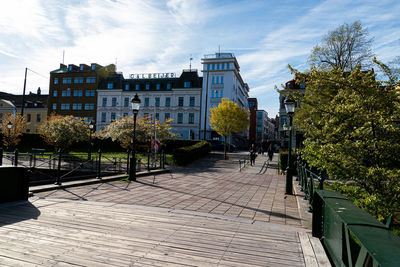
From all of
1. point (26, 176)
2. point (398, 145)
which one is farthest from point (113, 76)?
point (398, 145)

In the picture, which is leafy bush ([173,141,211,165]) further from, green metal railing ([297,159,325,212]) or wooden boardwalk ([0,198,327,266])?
wooden boardwalk ([0,198,327,266])

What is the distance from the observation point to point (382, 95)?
6.01 m

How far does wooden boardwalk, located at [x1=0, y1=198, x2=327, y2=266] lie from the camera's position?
349 cm

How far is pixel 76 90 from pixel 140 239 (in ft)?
187

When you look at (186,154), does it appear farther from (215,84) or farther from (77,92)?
(77,92)

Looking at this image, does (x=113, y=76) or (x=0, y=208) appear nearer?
(x=0, y=208)

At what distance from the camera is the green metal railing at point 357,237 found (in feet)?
5.90

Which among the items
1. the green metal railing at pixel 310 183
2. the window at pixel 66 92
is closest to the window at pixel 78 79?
the window at pixel 66 92

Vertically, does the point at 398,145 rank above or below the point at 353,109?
below

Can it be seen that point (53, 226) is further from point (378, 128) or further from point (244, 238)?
point (378, 128)

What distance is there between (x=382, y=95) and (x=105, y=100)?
174ft

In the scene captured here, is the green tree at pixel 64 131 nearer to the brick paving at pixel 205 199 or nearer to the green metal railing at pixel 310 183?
the brick paving at pixel 205 199

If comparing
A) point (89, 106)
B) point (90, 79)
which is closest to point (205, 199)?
point (89, 106)

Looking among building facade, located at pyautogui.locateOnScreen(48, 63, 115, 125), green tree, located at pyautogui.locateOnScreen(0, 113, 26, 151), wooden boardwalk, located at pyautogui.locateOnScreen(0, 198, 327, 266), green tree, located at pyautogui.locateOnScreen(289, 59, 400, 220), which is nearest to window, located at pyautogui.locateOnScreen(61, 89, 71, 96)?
building facade, located at pyautogui.locateOnScreen(48, 63, 115, 125)
